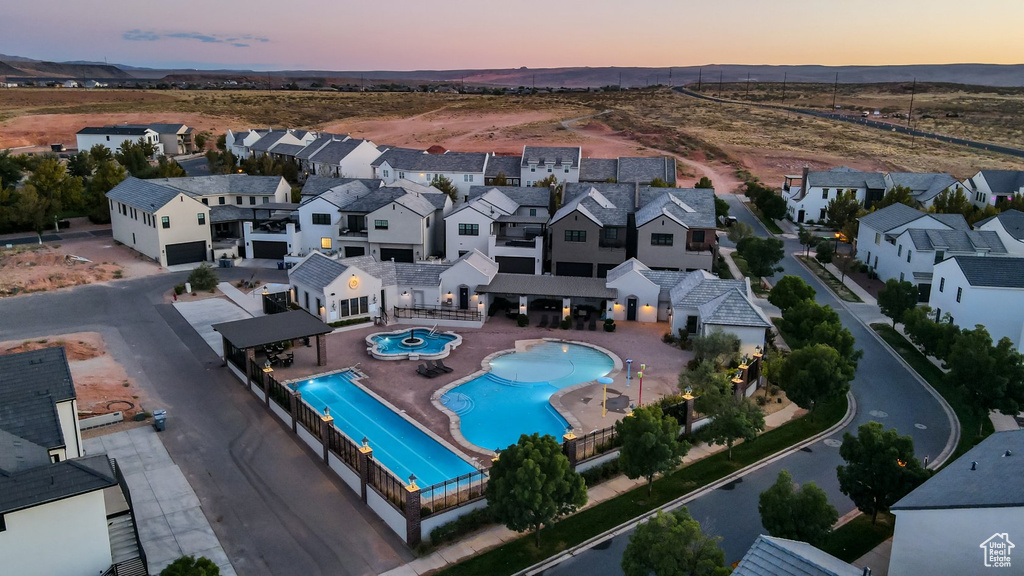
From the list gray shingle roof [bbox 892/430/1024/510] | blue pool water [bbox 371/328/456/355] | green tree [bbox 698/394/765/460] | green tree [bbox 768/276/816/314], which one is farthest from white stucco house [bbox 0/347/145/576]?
green tree [bbox 768/276/816/314]

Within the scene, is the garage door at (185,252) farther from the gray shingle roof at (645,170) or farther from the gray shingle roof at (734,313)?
the gray shingle roof at (645,170)

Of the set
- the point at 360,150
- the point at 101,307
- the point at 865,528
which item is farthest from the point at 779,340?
the point at 360,150

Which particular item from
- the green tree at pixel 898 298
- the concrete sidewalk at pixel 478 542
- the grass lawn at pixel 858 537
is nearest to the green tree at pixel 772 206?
the green tree at pixel 898 298

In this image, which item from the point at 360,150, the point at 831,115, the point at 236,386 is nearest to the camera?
the point at 236,386

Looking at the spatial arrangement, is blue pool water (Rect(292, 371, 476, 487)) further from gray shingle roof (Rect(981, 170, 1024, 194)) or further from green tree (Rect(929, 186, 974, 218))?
gray shingle roof (Rect(981, 170, 1024, 194))

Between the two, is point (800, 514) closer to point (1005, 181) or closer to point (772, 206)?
point (772, 206)

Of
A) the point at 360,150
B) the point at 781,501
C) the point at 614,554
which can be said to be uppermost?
the point at 360,150

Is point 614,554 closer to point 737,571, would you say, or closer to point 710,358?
point 737,571
